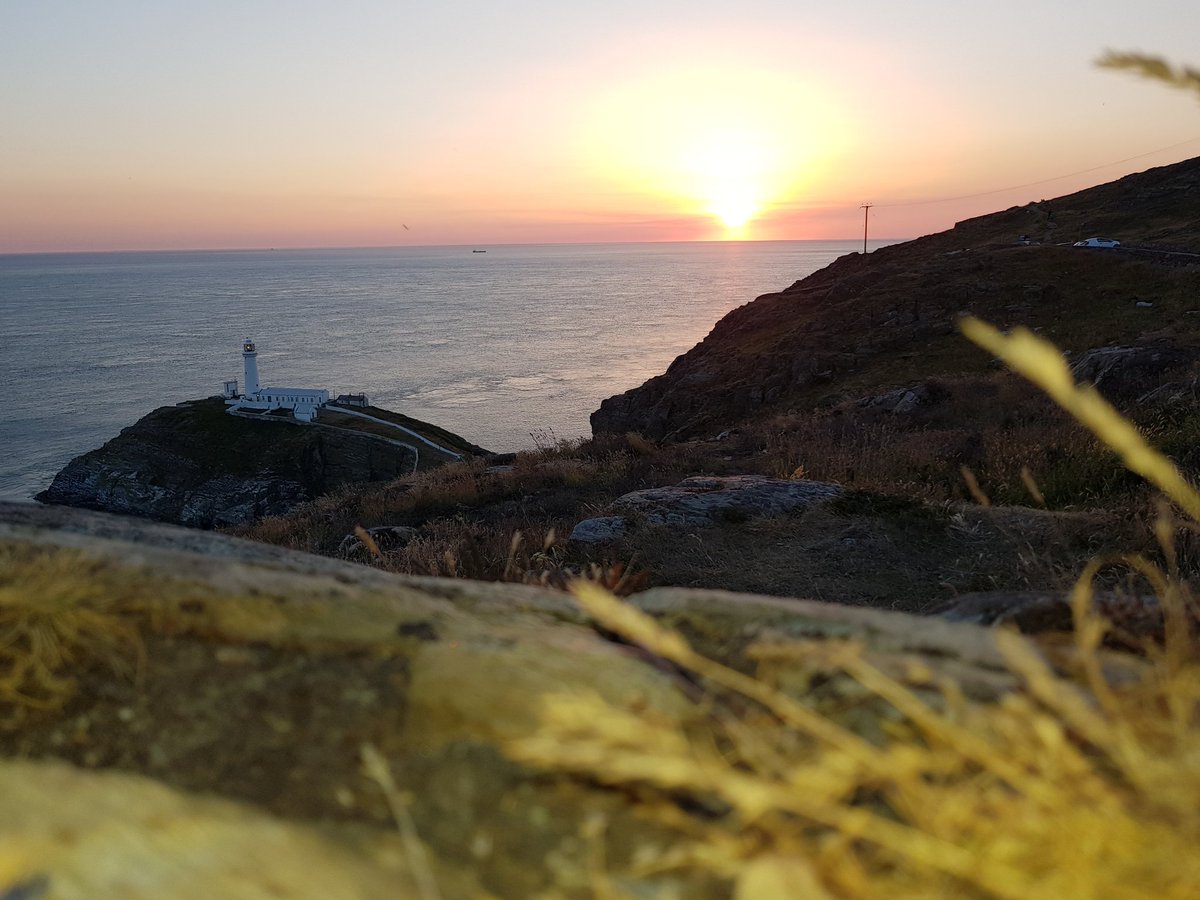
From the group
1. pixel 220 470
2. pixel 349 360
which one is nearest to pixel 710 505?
pixel 220 470

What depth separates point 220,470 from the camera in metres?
58.7

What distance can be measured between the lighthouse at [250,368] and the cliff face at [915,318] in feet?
111

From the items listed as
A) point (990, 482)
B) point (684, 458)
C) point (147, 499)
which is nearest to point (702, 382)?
point (684, 458)

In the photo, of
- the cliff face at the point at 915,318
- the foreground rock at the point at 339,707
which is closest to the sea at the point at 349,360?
the cliff face at the point at 915,318

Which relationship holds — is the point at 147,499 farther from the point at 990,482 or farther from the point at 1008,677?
the point at 1008,677

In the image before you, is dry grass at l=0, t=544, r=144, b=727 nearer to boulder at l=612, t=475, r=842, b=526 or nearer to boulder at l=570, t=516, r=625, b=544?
boulder at l=570, t=516, r=625, b=544

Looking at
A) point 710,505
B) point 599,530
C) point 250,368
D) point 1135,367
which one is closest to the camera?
point 599,530

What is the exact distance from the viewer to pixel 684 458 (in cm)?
1345

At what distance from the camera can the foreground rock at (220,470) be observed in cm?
5622

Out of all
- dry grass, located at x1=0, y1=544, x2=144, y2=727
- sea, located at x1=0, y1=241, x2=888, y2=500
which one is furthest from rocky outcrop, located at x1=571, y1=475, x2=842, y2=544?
Answer: sea, located at x1=0, y1=241, x2=888, y2=500

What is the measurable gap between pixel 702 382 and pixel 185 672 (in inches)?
1736

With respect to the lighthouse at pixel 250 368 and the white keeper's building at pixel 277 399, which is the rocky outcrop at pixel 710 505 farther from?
the lighthouse at pixel 250 368

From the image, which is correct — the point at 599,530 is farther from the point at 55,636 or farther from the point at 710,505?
the point at 55,636

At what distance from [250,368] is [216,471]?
11.3 meters
